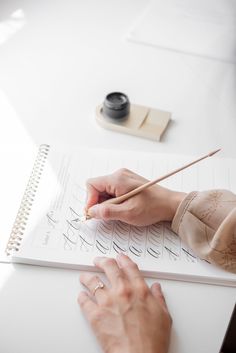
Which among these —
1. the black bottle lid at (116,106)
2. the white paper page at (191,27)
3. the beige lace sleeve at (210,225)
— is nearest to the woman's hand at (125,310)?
the beige lace sleeve at (210,225)

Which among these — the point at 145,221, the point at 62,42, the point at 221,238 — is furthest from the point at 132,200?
the point at 62,42

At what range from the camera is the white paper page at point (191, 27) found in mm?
1280

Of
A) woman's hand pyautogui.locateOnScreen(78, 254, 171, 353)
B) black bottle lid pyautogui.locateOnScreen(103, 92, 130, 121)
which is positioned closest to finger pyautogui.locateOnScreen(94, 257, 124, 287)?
woman's hand pyautogui.locateOnScreen(78, 254, 171, 353)

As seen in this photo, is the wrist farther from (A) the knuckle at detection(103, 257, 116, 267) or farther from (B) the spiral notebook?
(A) the knuckle at detection(103, 257, 116, 267)

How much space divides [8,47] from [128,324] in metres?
0.84

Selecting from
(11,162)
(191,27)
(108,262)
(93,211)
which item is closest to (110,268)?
(108,262)

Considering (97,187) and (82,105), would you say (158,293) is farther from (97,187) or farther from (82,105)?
(82,105)

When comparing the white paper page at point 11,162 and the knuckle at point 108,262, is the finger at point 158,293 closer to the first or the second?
the knuckle at point 108,262

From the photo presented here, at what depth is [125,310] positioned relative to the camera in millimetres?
697

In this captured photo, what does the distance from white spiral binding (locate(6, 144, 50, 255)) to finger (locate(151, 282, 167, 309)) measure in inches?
9.0

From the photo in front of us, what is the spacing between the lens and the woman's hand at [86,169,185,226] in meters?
0.82

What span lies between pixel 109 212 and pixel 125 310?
0.18 metres

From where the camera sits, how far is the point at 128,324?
681 mm

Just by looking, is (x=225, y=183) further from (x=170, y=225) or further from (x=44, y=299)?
(x=44, y=299)
